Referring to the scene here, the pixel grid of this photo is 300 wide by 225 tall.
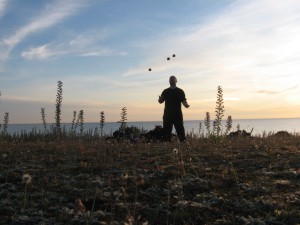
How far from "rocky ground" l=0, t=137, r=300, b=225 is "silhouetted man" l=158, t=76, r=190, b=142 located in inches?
291

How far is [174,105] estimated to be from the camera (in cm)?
1862

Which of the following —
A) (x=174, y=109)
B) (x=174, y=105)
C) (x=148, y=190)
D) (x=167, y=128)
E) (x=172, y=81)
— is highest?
(x=172, y=81)

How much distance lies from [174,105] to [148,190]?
1146cm

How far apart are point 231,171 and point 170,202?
2.54 meters

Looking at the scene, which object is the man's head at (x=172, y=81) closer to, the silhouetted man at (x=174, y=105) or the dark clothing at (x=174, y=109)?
the silhouetted man at (x=174, y=105)

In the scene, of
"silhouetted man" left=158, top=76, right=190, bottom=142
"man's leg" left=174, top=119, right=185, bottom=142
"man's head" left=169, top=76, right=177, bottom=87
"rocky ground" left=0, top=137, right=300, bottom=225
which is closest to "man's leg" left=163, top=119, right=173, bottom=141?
"silhouetted man" left=158, top=76, right=190, bottom=142

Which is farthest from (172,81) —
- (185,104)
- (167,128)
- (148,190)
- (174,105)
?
(148,190)

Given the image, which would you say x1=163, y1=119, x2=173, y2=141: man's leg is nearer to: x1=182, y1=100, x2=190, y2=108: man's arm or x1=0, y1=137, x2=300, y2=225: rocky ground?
x1=182, y1=100, x2=190, y2=108: man's arm

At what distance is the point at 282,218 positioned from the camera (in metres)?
6.00

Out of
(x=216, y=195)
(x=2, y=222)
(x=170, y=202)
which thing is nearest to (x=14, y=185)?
(x=2, y=222)

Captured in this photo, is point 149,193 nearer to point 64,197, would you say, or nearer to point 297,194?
point 64,197

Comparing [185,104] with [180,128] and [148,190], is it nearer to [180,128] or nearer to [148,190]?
[180,128]

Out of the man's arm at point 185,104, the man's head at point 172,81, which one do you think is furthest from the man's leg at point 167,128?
the man's head at point 172,81

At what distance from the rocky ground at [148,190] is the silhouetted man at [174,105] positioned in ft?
24.2
